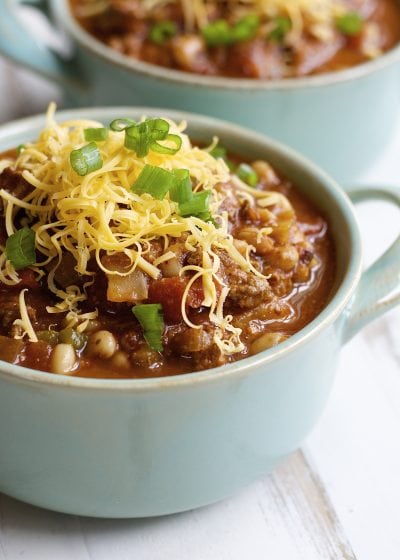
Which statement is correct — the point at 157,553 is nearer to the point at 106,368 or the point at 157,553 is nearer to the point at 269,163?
the point at 106,368

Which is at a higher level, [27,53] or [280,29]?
[280,29]

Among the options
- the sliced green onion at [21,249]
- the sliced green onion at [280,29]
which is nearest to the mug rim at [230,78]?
the sliced green onion at [280,29]

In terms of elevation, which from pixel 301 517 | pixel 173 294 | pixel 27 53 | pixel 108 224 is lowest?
pixel 301 517

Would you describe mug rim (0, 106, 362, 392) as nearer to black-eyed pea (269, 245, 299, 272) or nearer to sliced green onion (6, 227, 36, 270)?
black-eyed pea (269, 245, 299, 272)

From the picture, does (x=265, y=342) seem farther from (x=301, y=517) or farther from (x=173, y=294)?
(x=301, y=517)

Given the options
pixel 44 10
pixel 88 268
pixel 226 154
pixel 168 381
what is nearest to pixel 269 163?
pixel 226 154

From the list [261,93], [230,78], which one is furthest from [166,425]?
[230,78]

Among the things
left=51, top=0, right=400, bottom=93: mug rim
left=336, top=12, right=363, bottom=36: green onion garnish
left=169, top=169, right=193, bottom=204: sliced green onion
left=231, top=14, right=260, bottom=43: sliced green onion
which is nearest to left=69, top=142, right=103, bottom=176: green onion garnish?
left=169, top=169, right=193, bottom=204: sliced green onion
